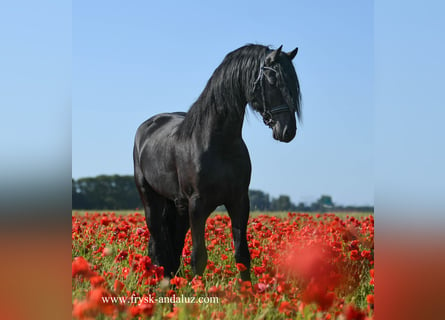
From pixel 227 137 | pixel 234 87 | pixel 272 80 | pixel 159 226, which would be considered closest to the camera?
pixel 272 80

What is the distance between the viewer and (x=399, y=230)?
195cm

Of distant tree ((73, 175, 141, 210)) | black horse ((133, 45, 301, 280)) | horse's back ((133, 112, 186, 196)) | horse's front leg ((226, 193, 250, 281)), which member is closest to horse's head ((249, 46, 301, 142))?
black horse ((133, 45, 301, 280))

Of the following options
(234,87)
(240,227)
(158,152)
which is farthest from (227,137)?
(158,152)

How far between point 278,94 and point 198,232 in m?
1.34

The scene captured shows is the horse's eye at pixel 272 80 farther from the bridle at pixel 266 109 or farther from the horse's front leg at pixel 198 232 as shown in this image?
the horse's front leg at pixel 198 232

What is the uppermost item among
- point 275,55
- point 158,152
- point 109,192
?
point 275,55

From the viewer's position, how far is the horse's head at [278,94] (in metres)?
3.46

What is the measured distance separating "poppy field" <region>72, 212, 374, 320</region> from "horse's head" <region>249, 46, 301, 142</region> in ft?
2.89

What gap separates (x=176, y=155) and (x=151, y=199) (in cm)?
113

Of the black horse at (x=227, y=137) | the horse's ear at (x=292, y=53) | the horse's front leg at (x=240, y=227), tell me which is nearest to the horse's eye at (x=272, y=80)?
the black horse at (x=227, y=137)

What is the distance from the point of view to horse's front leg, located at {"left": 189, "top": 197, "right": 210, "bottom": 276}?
3.92m

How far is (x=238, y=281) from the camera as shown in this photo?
12.0 feet

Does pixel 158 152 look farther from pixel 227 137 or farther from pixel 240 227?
pixel 240 227

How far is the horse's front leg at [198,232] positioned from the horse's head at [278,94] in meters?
0.92
